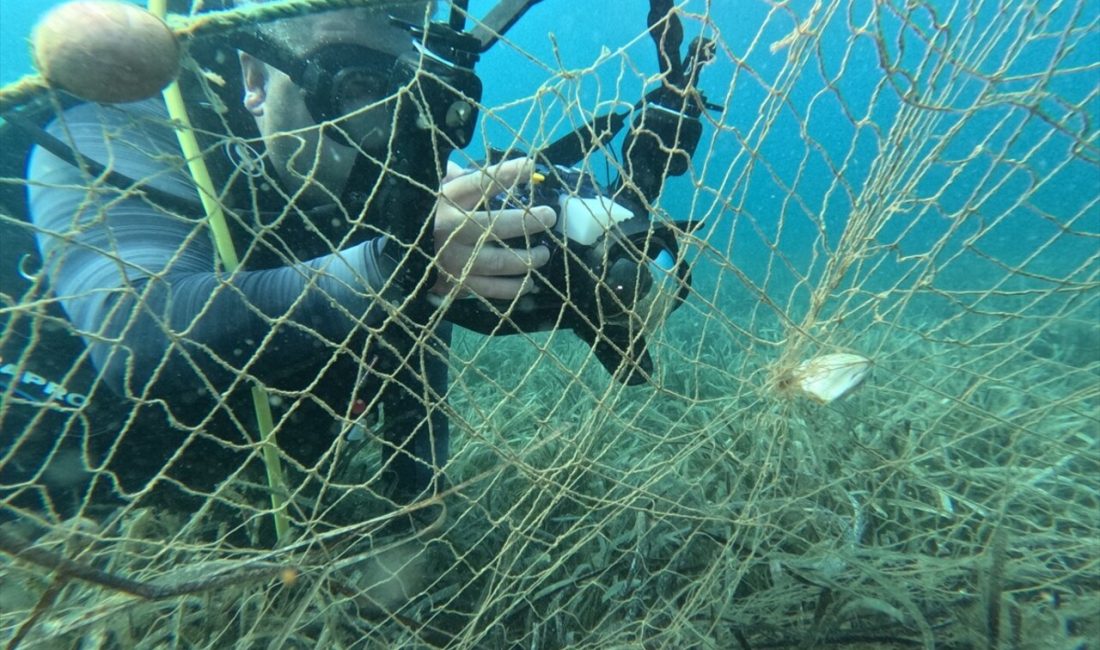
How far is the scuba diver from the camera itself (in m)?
1.03

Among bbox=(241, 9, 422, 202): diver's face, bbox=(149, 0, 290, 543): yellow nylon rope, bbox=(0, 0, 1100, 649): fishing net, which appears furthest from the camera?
bbox=(241, 9, 422, 202): diver's face

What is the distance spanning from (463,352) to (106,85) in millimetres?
4223

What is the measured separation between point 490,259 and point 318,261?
15.2 inches

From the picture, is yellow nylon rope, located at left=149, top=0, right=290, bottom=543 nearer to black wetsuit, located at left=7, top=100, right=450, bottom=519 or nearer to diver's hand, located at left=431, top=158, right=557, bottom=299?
black wetsuit, located at left=7, top=100, right=450, bottom=519

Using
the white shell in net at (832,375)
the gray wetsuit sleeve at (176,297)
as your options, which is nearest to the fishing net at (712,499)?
the white shell in net at (832,375)

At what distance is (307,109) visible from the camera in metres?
1.48

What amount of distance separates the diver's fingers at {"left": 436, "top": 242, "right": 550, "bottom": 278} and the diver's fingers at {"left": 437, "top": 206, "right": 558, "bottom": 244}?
0.07ft

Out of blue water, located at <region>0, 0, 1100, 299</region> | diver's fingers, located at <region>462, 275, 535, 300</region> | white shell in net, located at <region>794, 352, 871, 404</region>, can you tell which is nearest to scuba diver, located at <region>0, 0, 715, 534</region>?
diver's fingers, located at <region>462, 275, 535, 300</region>

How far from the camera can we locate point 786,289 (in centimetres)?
823

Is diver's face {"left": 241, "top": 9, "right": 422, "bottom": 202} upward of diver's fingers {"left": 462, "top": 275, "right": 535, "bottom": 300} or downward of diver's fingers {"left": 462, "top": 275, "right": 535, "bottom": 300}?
upward

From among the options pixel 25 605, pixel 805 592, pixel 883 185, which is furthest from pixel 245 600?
pixel 883 185

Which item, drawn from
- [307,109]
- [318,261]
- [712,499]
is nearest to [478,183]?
[318,261]

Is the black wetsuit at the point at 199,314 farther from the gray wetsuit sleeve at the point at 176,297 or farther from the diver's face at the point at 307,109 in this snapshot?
the diver's face at the point at 307,109

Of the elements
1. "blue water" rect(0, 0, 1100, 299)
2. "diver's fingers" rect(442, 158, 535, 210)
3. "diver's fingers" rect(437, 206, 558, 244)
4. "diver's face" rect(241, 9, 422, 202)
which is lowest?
"blue water" rect(0, 0, 1100, 299)
